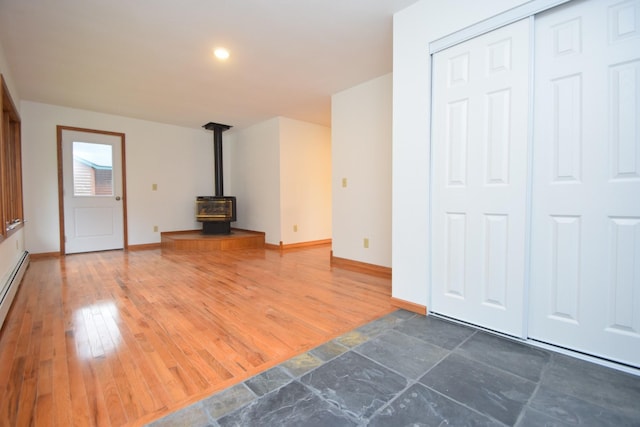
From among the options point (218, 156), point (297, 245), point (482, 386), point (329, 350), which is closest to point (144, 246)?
point (218, 156)

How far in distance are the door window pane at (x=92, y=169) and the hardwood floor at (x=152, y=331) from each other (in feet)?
5.03

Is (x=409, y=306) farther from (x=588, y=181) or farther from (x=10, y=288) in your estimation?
(x=10, y=288)

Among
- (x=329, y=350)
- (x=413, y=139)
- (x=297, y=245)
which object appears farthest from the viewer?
(x=297, y=245)

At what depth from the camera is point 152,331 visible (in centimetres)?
182

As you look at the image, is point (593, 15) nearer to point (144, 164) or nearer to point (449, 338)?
point (449, 338)

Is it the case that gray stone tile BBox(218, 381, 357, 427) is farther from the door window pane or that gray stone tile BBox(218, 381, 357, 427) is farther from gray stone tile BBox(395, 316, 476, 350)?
the door window pane

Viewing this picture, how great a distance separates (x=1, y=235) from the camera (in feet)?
7.78

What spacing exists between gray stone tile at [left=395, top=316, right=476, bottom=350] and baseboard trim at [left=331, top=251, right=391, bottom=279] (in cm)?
120

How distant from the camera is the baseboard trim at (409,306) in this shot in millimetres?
2076

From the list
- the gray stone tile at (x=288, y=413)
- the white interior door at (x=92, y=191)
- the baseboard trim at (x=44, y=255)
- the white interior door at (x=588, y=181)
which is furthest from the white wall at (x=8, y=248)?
the white interior door at (x=588, y=181)

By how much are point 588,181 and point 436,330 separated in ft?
3.85

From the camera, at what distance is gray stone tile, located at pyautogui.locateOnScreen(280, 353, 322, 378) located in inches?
54.9

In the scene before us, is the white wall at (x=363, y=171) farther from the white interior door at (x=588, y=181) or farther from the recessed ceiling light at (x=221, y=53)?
the white interior door at (x=588, y=181)

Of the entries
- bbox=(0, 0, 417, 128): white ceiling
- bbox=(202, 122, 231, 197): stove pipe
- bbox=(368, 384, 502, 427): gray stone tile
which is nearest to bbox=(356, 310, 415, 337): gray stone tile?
bbox=(368, 384, 502, 427): gray stone tile
